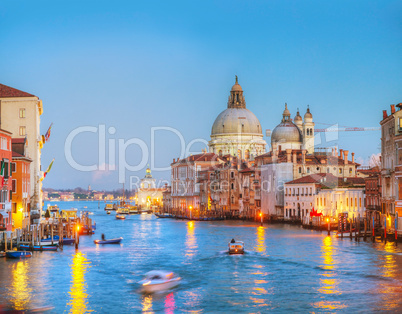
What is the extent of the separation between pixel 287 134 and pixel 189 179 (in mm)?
16847

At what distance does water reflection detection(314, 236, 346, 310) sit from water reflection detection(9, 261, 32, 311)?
8.84 m

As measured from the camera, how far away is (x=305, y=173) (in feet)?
238

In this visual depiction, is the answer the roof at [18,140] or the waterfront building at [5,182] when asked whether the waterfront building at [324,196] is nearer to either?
the roof at [18,140]

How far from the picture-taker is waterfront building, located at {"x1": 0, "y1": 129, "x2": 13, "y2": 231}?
114ft

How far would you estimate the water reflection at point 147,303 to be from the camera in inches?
901

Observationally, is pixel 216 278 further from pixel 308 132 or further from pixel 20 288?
pixel 308 132

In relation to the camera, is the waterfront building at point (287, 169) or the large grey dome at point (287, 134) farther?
the large grey dome at point (287, 134)

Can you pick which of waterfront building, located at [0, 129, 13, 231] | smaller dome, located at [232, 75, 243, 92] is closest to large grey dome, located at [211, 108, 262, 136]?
smaller dome, located at [232, 75, 243, 92]

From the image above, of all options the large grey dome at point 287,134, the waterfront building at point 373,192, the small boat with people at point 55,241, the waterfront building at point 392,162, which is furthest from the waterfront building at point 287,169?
the small boat with people at point 55,241

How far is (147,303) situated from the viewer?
78.6 ft

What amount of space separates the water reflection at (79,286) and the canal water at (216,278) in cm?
3

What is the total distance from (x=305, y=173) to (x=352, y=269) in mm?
42628

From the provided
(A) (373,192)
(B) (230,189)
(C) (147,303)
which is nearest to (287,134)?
(B) (230,189)

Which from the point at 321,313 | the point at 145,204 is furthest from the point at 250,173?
the point at 145,204
